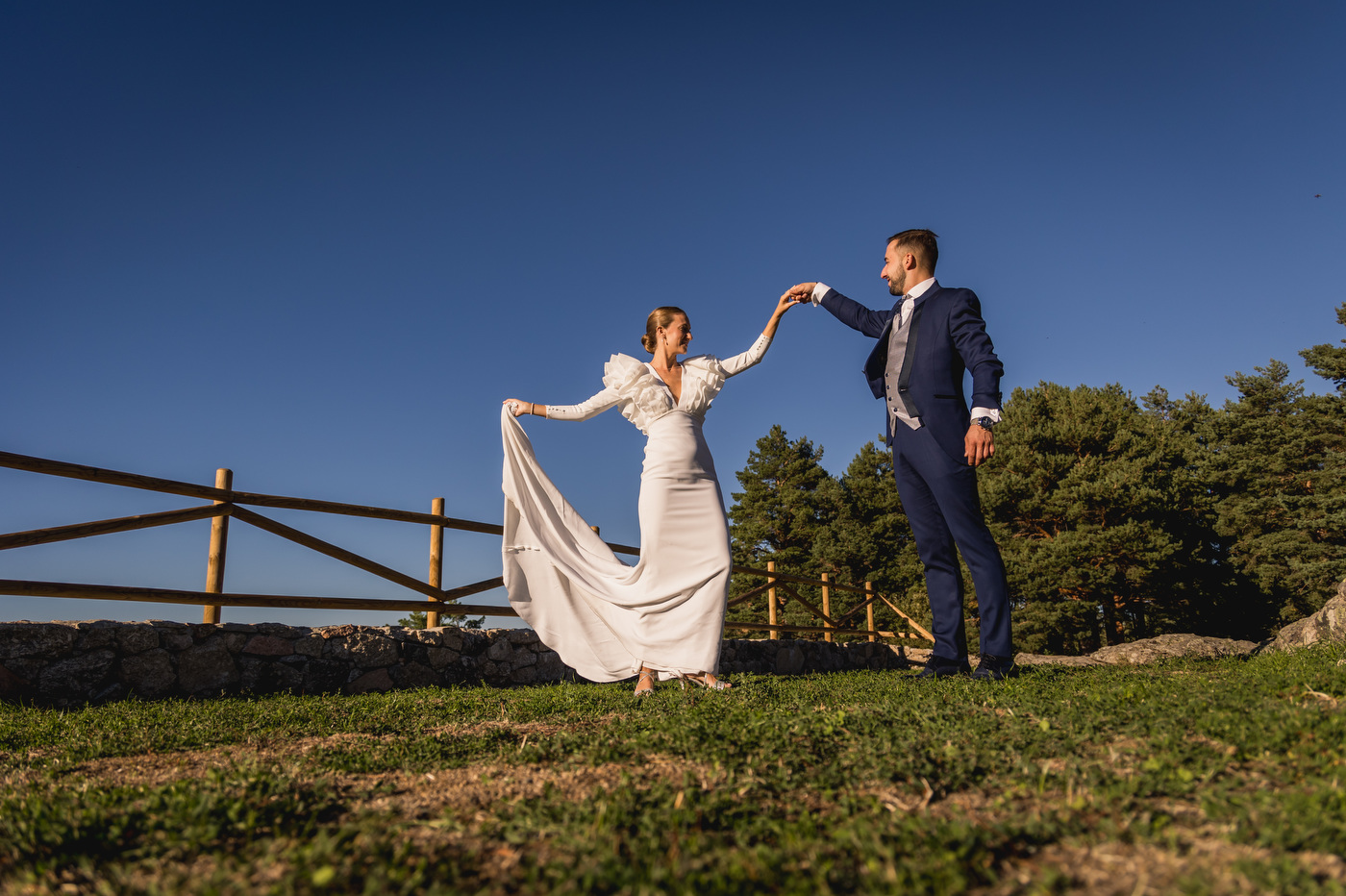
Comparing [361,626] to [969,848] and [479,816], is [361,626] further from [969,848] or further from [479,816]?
[969,848]

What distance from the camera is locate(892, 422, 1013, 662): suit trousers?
4.47 m

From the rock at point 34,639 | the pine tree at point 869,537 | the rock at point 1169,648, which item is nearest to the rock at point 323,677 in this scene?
the rock at point 34,639

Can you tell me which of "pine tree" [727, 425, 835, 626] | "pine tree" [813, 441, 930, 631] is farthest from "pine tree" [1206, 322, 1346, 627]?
"pine tree" [727, 425, 835, 626]

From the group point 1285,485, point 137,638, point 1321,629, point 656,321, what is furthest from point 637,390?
point 1285,485

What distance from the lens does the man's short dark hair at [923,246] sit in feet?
16.7

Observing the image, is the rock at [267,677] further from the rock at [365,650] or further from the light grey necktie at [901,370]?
the light grey necktie at [901,370]

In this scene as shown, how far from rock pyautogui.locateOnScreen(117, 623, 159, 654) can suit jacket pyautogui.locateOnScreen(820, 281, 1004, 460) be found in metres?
5.37

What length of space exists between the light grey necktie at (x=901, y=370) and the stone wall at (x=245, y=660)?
13.2ft

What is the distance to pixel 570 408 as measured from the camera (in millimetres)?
5461

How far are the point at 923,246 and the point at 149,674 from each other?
19.9 feet

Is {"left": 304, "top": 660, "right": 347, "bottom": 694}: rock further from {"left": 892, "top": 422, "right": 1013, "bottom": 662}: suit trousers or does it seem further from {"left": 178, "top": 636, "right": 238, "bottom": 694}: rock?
{"left": 892, "top": 422, "right": 1013, "bottom": 662}: suit trousers

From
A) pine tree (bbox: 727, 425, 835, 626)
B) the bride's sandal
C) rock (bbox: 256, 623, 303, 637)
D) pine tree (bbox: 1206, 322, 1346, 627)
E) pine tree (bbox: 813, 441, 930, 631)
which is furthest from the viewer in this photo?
pine tree (bbox: 727, 425, 835, 626)

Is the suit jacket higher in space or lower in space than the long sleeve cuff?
higher

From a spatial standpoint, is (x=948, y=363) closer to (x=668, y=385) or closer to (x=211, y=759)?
(x=668, y=385)
